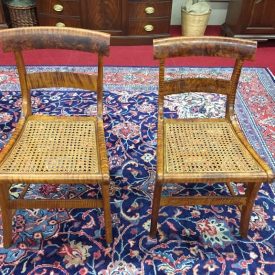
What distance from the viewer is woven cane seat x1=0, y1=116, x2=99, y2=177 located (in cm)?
135

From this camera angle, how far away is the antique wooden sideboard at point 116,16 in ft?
11.1

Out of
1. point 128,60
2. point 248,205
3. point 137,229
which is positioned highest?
point 248,205

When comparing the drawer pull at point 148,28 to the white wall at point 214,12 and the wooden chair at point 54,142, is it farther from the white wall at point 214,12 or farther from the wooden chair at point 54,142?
the wooden chair at point 54,142

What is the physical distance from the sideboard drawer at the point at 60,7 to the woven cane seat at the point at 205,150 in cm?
230

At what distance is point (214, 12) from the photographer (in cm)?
404

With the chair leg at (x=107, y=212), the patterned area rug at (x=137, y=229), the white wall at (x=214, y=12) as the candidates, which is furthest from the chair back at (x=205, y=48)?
the white wall at (x=214, y=12)

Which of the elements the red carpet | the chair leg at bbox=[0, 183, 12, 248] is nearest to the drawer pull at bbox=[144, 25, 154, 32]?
the red carpet

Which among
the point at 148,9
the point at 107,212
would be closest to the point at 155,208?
the point at 107,212

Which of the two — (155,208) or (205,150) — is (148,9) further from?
(155,208)

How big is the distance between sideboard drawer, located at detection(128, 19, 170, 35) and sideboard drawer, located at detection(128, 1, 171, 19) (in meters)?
0.07

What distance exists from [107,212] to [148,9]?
103 inches

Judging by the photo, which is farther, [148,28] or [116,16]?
[148,28]

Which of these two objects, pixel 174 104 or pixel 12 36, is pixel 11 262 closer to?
pixel 12 36

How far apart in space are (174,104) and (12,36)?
1503 mm
